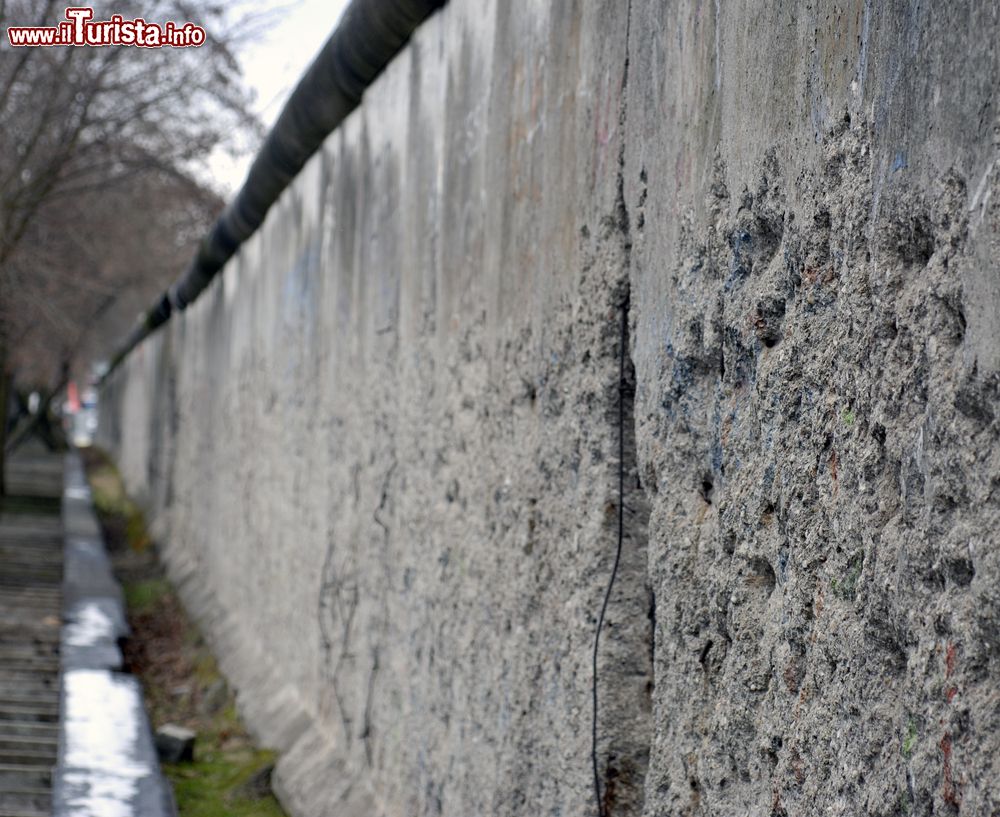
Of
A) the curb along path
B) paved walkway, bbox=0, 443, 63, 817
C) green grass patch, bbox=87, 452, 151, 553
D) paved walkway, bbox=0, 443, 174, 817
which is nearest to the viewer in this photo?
the curb along path

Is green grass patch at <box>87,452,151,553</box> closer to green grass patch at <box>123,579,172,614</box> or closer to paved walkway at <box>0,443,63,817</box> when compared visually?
paved walkway at <box>0,443,63,817</box>

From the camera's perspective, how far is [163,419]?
16.1 metres

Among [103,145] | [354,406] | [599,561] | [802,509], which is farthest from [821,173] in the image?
[103,145]

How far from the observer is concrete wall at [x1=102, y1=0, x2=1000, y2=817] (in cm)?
148

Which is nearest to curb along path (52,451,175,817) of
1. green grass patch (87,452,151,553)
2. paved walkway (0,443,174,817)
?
paved walkway (0,443,174,817)

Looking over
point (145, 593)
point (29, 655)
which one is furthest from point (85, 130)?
point (29, 655)

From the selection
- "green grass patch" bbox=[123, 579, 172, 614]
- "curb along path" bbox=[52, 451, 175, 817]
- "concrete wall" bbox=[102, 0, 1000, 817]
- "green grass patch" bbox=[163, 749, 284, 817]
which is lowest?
"green grass patch" bbox=[163, 749, 284, 817]

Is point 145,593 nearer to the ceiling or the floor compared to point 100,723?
nearer to the floor

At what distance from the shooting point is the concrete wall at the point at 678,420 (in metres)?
1.48

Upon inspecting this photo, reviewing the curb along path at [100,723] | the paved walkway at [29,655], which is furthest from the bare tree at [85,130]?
the curb along path at [100,723]

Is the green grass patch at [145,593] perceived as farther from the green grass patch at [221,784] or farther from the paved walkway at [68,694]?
the green grass patch at [221,784]

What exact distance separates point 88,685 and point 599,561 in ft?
16.1

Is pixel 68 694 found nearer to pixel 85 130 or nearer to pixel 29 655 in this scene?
pixel 29 655

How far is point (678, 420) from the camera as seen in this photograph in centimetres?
232
